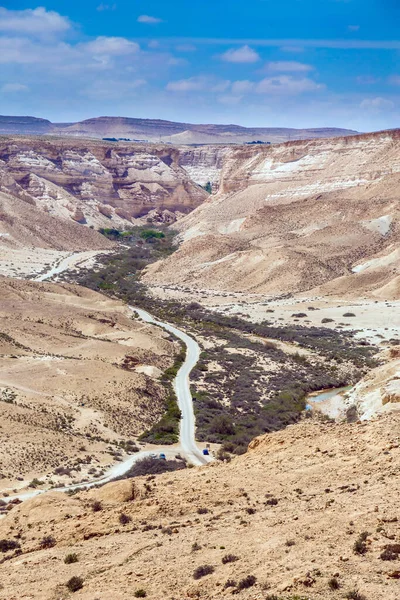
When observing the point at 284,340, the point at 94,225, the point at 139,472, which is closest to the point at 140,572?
the point at 139,472

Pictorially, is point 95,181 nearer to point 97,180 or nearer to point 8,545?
point 97,180

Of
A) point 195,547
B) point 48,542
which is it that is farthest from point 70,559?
Result: point 195,547

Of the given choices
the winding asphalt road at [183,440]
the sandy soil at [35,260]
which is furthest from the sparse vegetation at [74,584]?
the sandy soil at [35,260]

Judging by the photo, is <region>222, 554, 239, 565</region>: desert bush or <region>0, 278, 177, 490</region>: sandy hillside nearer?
<region>222, 554, 239, 565</region>: desert bush

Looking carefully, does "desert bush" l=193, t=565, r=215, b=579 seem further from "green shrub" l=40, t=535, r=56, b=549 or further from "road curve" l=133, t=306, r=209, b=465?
"road curve" l=133, t=306, r=209, b=465

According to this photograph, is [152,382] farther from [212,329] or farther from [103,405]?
[212,329]

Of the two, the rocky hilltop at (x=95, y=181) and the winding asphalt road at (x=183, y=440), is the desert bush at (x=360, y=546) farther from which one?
the rocky hilltop at (x=95, y=181)

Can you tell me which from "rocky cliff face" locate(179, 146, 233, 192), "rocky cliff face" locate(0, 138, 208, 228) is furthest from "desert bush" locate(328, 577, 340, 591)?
"rocky cliff face" locate(179, 146, 233, 192)
